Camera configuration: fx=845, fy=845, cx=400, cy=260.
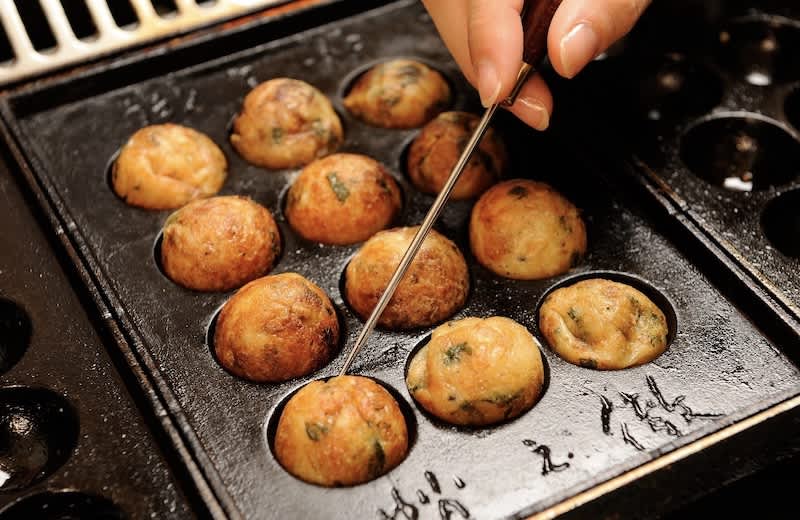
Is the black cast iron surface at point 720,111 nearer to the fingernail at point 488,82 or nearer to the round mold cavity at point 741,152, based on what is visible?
the round mold cavity at point 741,152

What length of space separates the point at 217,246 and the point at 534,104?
92 centimetres

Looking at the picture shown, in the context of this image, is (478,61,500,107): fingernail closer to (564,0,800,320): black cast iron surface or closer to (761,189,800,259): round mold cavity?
(564,0,800,320): black cast iron surface

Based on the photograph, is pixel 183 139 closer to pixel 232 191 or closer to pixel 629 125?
pixel 232 191

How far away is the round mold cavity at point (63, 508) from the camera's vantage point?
1.85m

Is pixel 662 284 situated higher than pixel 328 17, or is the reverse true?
pixel 328 17

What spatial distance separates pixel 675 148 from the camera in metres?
2.61

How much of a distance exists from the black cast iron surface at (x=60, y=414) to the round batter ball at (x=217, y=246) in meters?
0.28

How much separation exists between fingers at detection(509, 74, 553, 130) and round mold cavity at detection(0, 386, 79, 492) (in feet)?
4.35

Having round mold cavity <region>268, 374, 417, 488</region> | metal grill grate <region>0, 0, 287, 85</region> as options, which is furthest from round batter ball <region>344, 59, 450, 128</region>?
round mold cavity <region>268, 374, 417, 488</region>

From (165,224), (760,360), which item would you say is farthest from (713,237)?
(165,224)

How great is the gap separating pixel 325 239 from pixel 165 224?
18.5 inches

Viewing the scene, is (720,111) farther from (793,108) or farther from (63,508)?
(63,508)

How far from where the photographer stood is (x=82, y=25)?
311cm

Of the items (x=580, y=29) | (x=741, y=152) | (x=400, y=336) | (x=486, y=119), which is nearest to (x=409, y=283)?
(x=400, y=336)
